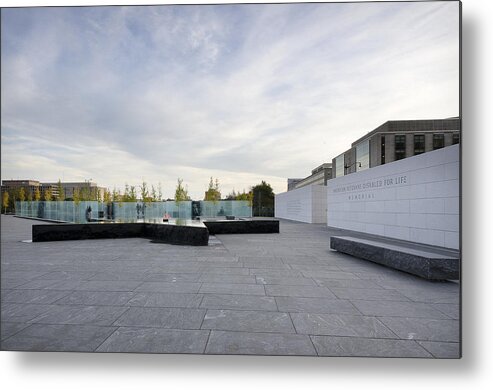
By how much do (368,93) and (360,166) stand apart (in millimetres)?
69190

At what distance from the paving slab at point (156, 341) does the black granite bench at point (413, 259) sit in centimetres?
486

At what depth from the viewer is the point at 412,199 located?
36.8 feet

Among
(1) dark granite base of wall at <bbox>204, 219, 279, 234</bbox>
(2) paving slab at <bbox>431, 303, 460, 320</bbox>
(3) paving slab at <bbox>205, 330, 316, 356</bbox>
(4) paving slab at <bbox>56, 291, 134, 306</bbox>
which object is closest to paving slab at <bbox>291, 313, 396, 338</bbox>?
(3) paving slab at <bbox>205, 330, 316, 356</bbox>

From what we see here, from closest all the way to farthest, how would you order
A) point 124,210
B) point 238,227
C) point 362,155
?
point 238,227 < point 124,210 < point 362,155

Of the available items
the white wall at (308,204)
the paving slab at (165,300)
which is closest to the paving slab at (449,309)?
the paving slab at (165,300)

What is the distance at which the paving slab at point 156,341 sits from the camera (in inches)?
118

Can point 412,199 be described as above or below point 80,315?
above

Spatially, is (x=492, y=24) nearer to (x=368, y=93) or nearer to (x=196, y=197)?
(x=368, y=93)

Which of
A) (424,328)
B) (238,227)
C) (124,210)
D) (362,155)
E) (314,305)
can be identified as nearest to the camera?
(424,328)

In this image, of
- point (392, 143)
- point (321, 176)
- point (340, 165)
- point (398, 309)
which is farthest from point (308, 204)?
point (321, 176)

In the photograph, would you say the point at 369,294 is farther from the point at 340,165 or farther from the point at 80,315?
the point at 340,165

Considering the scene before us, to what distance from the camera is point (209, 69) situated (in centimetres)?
516

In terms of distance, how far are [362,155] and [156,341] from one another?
74.1 metres

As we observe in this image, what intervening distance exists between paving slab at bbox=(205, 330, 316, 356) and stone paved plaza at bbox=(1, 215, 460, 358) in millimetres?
11
